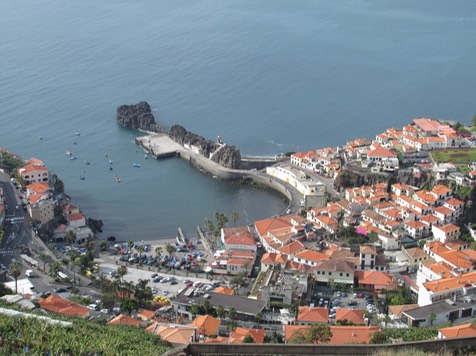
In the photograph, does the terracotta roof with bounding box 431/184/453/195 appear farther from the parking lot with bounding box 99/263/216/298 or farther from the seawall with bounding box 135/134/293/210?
the parking lot with bounding box 99/263/216/298

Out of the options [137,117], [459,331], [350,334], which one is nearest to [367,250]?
[350,334]

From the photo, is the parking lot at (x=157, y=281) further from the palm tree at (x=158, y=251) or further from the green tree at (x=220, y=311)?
the green tree at (x=220, y=311)

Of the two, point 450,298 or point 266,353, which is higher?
point 266,353

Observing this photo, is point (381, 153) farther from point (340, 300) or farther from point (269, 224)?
point (340, 300)

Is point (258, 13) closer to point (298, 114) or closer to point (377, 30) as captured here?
point (377, 30)

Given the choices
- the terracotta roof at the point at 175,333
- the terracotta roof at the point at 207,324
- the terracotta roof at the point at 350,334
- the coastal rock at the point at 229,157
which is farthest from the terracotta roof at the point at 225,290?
the coastal rock at the point at 229,157

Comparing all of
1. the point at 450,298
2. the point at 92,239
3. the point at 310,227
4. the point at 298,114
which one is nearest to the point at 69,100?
the point at 298,114
